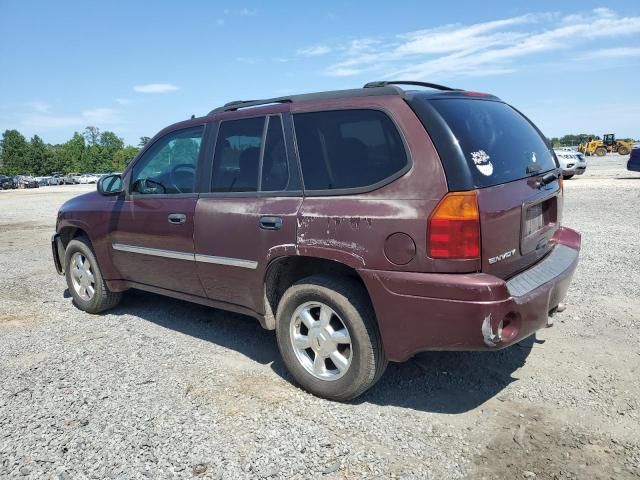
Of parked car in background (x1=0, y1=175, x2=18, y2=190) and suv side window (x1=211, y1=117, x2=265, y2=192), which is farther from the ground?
suv side window (x1=211, y1=117, x2=265, y2=192)

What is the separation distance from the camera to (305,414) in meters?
3.16

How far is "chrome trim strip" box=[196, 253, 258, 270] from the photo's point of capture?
11.7ft

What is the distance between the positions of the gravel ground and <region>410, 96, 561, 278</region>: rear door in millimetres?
903

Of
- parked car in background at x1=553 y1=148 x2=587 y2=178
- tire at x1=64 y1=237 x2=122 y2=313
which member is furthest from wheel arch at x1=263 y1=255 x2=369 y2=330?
parked car in background at x1=553 y1=148 x2=587 y2=178

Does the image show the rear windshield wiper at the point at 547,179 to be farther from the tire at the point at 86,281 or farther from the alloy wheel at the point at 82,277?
the alloy wheel at the point at 82,277

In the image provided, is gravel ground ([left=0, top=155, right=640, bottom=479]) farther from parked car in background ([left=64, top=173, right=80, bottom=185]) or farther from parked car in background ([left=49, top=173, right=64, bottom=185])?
parked car in background ([left=64, top=173, right=80, bottom=185])

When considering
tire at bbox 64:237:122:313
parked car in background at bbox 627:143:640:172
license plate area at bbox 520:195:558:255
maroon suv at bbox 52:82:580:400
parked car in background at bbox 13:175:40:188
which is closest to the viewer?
maroon suv at bbox 52:82:580:400

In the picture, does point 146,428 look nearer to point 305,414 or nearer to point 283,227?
point 305,414

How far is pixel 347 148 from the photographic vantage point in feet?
10.5

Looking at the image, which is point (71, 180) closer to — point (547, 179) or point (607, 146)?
point (607, 146)

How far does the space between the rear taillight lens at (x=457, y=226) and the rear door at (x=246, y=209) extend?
977mm

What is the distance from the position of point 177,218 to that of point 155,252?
0.46m

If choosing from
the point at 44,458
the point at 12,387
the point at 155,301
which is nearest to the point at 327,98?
the point at 44,458

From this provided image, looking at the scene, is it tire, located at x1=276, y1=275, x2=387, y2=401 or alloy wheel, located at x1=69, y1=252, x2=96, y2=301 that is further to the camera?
alloy wheel, located at x1=69, y1=252, x2=96, y2=301
